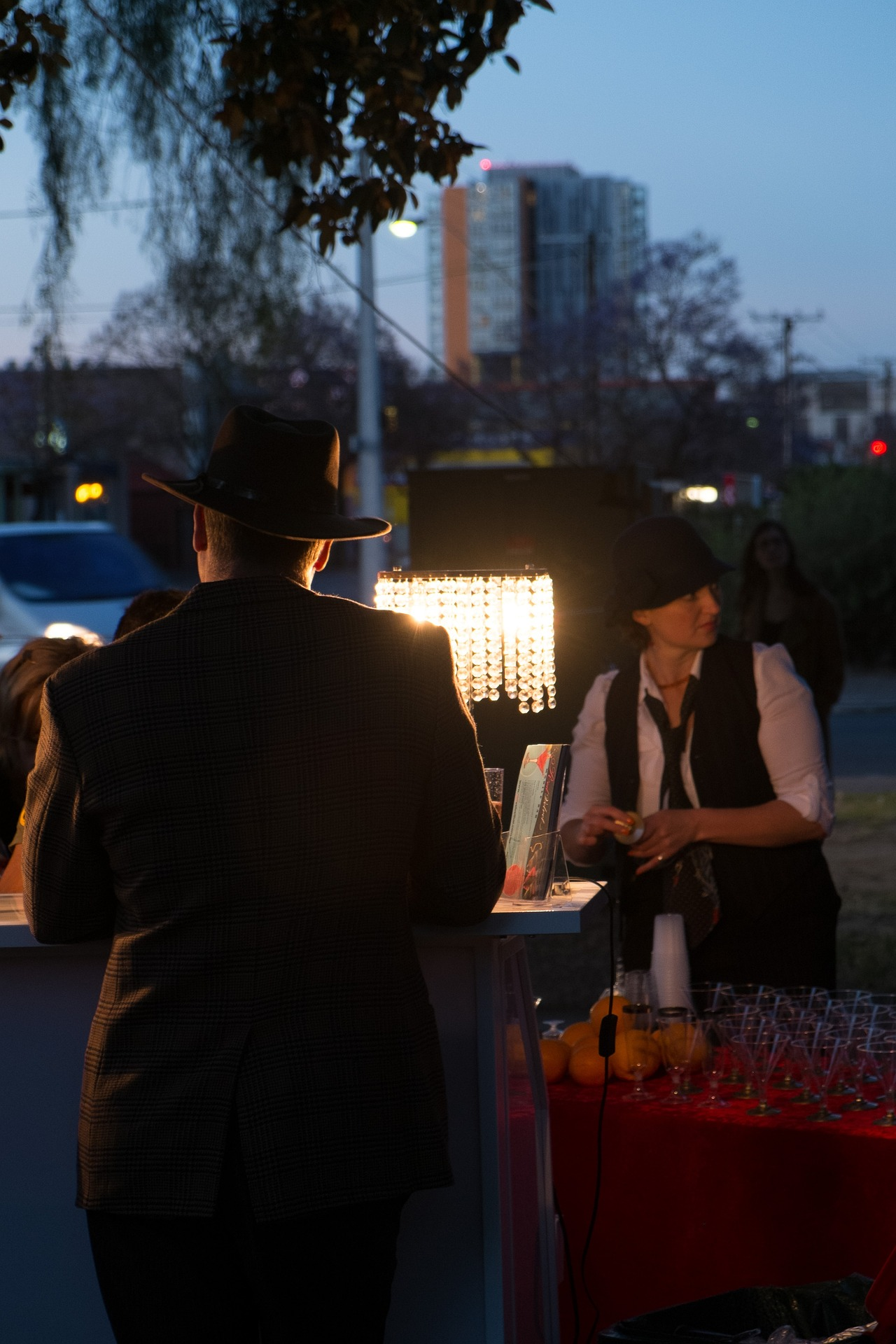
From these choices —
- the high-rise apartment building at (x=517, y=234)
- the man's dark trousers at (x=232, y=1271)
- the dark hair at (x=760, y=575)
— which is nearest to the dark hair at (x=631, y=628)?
the man's dark trousers at (x=232, y=1271)

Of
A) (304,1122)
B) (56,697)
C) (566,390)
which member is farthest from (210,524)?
(566,390)

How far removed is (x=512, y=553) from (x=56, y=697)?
5.88 meters

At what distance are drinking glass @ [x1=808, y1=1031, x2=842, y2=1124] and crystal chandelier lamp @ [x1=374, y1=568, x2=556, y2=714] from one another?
872 mm

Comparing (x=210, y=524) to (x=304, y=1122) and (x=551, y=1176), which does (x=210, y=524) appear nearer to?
(x=304, y=1122)

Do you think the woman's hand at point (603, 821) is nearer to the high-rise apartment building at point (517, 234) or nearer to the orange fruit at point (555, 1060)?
the orange fruit at point (555, 1060)

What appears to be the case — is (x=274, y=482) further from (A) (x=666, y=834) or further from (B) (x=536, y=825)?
(A) (x=666, y=834)

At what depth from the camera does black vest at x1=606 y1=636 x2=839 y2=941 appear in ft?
12.0

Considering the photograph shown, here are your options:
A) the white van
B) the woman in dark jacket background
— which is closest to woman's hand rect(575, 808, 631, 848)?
the woman in dark jacket background

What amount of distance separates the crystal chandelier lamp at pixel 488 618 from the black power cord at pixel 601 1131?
57cm

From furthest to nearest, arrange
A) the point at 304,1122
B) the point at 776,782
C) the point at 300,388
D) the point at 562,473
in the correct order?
the point at 300,388
the point at 562,473
the point at 776,782
the point at 304,1122

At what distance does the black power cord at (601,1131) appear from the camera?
2.88m

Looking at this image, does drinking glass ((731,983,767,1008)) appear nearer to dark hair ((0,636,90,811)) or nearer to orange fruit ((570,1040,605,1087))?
orange fruit ((570,1040,605,1087))

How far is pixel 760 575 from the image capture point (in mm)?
8617

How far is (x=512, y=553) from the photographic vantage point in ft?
25.7
